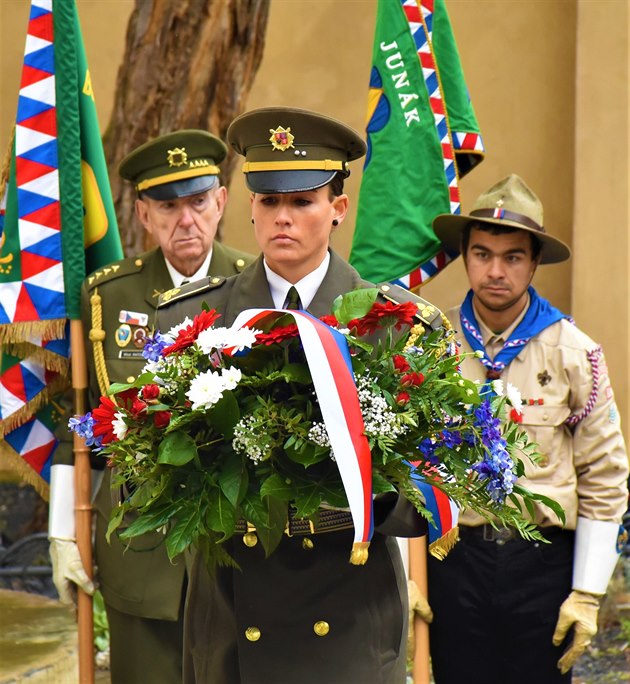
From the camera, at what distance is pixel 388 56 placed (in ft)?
14.2

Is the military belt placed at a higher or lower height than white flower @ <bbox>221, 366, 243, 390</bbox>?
lower

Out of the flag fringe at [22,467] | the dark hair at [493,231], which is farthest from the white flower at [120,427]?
the flag fringe at [22,467]

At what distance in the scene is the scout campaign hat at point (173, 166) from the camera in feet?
12.9

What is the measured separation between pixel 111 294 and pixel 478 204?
1.11m

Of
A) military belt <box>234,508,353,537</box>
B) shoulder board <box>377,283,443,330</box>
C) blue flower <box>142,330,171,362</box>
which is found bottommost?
military belt <box>234,508,353,537</box>

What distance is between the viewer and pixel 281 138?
2.69 metres

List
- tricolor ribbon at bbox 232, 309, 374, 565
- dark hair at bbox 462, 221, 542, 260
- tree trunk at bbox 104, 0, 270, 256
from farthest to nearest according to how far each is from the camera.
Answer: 1. tree trunk at bbox 104, 0, 270, 256
2. dark hair at bbox 462, 221, 542, 260
3. tricolor ribbon at bbox 232, 309, 374, 565

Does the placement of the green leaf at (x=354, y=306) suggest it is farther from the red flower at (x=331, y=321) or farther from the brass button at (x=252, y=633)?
the brass button at (x=252, y=633)

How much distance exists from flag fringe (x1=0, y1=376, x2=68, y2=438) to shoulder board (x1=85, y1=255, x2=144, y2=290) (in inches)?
14.4

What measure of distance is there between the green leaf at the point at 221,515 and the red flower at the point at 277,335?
0.27 m

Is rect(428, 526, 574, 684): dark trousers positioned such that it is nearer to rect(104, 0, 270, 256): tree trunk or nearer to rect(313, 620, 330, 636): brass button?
rect(313, 620, 330, 636): brass button

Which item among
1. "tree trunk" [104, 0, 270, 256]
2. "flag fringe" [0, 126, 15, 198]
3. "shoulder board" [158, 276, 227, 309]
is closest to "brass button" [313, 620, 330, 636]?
"shoulder board" [158, 276, 227, 309]

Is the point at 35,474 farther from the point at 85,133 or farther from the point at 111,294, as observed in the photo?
the point at 85,133

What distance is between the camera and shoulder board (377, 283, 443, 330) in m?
2.62
